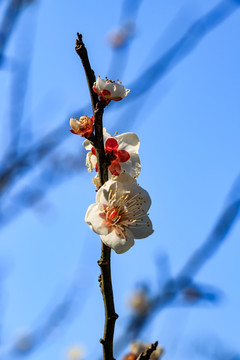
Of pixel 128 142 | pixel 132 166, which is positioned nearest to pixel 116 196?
pixel 132 166

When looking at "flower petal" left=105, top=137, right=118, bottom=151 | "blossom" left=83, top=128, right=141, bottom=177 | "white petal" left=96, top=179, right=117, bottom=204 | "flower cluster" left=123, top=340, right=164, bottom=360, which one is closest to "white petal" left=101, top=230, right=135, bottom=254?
"white petal" left=96, top=179, right=117, bottom=204

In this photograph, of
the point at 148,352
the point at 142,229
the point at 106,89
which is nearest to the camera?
the point at 148,352

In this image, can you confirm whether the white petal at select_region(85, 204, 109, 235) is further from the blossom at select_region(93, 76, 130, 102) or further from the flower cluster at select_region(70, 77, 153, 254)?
the blossom at select_region(93, 76, 130, 102)

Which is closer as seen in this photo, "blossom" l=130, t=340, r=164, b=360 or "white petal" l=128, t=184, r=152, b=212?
"white petal" l=128, t=184, r=152, b=212

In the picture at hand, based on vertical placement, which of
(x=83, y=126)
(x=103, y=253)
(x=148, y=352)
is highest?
(x=83, y=126)

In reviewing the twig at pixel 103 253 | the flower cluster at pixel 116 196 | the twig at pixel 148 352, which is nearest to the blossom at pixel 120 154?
the flower cluster at pixel 116 196

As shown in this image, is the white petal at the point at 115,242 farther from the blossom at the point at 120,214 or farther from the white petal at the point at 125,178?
the white petal at the point at 125,178

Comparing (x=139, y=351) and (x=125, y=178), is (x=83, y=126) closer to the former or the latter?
(x=125, y=178)
